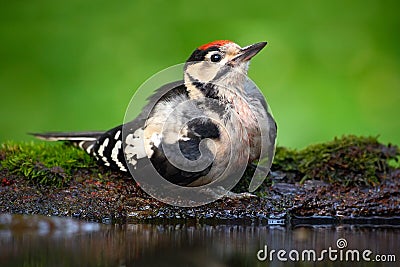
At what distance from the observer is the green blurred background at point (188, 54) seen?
7148 mm

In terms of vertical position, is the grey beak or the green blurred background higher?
the green blurred background

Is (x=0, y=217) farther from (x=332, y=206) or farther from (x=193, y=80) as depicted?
(x=332, y=206)

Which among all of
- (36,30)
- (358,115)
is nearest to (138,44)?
(36,30)

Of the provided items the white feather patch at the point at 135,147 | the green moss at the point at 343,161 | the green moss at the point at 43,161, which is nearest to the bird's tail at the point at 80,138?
the green moss at the point at 43,161

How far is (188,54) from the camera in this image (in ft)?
24.3

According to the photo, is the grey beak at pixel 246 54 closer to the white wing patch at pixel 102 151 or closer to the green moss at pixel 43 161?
the white wing patch at pixel 102 151

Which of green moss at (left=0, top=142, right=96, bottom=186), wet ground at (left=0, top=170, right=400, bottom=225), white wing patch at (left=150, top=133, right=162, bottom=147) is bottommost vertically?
wet ground at (left=0, top=170, right=400, bottom=225)

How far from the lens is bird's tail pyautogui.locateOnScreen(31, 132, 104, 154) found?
464cm

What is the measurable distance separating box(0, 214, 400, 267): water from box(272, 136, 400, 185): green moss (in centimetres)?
50

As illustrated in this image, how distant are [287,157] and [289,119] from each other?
253cm

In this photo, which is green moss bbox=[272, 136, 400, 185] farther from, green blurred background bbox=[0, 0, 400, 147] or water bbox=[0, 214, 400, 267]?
green blurred background bbox=[0, 0, 400, 147]

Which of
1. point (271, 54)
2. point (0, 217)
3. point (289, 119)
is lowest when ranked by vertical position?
point (0, 217)

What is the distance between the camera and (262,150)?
167 inches

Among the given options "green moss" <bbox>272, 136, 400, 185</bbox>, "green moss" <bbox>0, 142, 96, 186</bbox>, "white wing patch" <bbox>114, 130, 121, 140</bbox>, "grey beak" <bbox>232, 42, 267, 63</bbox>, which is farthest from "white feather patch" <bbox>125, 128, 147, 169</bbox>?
"green moss" <bbox>272, 136, 400, 185</bbox>
